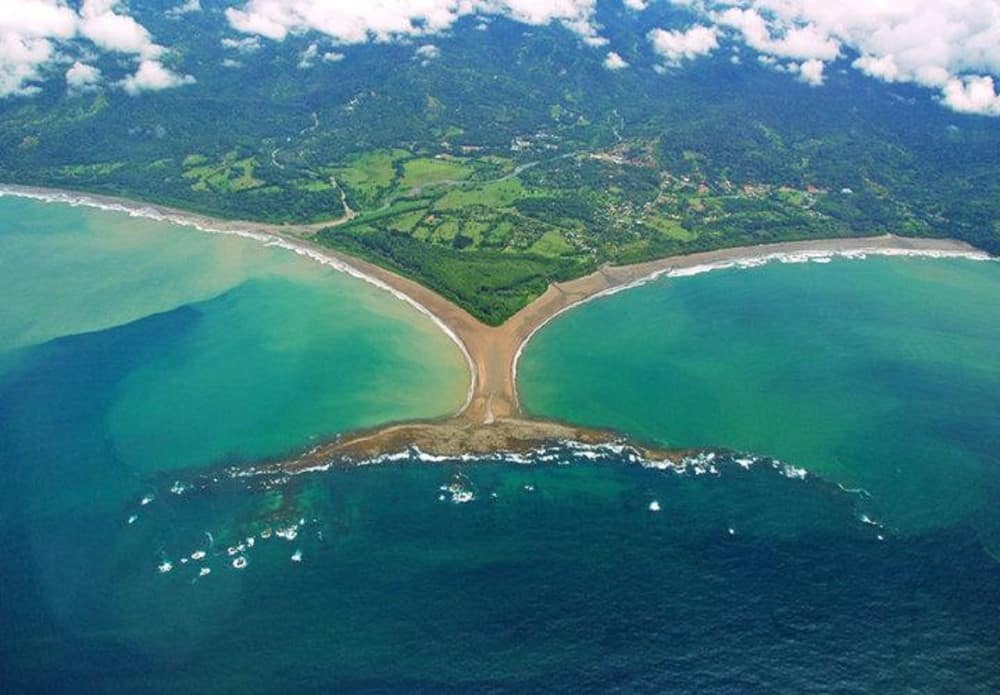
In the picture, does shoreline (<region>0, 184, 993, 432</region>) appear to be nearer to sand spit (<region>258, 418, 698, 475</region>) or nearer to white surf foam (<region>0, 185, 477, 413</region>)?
white surf foam (<region>0, 185, 477, 413</region>)

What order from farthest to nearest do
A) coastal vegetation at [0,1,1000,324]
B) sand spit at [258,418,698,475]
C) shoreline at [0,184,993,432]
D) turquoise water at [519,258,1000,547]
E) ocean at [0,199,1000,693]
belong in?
coastal vegetation at [0,1,1000,324] → shoreline at [0,184,993,432] → turquoise water at [519,258,1000,547] → sand spit at [258,418,698,475] → ocean at [0,199,1000,693]

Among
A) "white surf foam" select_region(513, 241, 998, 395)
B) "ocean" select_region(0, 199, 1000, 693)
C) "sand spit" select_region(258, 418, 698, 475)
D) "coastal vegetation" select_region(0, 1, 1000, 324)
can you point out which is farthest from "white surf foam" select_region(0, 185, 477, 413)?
"white surf foam" select_region(513, 241, 998, 395)

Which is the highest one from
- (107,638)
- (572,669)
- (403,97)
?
(403,97)

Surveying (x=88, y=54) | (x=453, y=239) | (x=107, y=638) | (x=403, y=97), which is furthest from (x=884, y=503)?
(x=88, y=54)

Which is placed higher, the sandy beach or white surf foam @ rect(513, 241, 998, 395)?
white surf foam @ rect(513, 241, 998, 395)

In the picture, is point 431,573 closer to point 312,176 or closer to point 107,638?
point 107,638

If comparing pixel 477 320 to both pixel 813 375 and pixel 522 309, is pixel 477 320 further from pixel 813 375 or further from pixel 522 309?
pixel 813 375

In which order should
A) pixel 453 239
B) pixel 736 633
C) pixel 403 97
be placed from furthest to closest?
1. pixel 403 97
2. pixel 453 239
3. pixel 736 633
